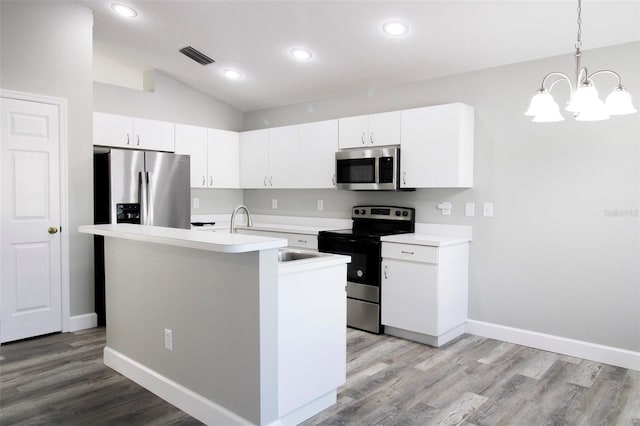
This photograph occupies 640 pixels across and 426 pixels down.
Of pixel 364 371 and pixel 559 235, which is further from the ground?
pixel 559 235

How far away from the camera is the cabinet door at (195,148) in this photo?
502 centimetres

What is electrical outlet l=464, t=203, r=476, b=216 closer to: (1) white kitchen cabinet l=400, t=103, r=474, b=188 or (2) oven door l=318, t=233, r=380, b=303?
(1) white kitchen cabinet l=400, t=103, r=474, b=188

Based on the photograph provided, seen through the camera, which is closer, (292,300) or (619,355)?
(292,300)

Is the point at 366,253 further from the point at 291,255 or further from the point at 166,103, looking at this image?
the point at 166,103

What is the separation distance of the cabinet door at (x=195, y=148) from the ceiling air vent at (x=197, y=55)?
79 centimetres

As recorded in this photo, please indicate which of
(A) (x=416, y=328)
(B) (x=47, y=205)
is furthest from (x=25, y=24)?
(A) (x=416, y=328)

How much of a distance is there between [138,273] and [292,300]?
1134 mm

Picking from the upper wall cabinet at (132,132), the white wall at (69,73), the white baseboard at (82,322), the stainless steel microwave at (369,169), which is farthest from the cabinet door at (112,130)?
the stainless steel microwave at (369,169)

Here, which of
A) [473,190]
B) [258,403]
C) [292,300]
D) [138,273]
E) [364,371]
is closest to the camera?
[258,403]

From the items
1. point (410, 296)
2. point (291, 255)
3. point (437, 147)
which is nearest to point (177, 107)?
point (437, 147)

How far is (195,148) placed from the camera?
515 cm

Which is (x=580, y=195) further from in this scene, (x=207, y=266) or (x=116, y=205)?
(x=116, y=205)

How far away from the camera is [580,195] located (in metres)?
3.33

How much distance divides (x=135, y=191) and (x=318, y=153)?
1.82 metres
